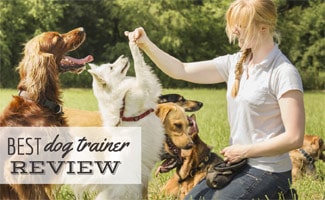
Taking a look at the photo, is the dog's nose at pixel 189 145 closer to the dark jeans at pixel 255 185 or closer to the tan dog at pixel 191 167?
the tan dog at pixel 191 167

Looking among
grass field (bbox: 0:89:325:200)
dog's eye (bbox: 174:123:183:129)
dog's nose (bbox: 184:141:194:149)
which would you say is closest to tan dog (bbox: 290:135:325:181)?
grass field (bbox: 0:89:325:200)

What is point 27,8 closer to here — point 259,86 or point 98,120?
point 98,120

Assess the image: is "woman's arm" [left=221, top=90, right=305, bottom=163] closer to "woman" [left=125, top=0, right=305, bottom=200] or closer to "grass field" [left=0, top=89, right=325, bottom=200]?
"woman" [left=125, top=0, right=305, bottom=200]

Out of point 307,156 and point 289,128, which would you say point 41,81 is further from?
point 307,156

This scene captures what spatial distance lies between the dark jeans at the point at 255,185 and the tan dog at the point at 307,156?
0.74 m

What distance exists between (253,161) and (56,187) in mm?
939

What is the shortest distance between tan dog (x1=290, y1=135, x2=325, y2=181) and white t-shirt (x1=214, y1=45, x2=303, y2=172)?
770mm

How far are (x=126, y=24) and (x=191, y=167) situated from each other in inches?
32.9

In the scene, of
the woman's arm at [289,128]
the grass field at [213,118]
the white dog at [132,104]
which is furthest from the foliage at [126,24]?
the woman's arm at [289,128]

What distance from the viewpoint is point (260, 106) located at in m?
2.27

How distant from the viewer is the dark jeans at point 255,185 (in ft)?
7.48

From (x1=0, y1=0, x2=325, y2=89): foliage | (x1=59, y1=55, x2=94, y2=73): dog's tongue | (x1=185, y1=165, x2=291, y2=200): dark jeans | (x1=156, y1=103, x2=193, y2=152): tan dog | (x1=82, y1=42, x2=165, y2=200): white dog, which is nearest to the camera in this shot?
(x1=185, y1=165, x2=291, y2=200): dark jeans

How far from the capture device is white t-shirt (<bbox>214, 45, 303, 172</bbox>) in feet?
7.25

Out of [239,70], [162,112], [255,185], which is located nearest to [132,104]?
[162,112]
